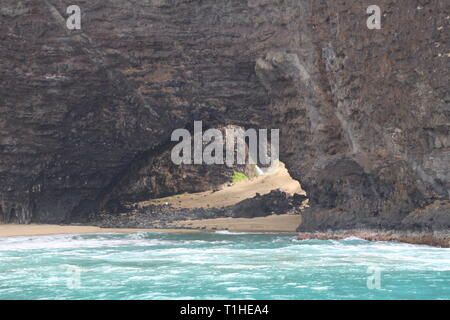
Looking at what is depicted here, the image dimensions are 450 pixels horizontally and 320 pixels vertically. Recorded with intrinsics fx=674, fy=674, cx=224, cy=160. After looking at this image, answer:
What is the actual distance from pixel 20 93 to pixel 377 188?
22489mm

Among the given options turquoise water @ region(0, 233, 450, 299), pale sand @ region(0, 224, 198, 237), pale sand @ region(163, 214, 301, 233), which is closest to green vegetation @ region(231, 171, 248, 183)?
pale sand @ region(163, 214, 301, 233)

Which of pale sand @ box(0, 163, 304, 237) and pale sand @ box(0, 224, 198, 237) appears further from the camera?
pale sand @ box(0, 163, 304, 237)

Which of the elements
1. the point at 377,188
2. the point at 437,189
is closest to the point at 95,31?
the point at 377,188

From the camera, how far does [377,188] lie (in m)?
33.4

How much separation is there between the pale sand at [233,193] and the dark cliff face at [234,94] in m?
4.75

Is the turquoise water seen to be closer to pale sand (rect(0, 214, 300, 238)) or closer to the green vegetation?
pale sand (rect(0, 214, 300, 238))

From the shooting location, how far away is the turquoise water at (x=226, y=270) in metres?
16.9

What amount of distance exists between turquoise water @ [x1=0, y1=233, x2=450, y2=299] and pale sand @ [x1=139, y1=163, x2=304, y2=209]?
18397 millimetres

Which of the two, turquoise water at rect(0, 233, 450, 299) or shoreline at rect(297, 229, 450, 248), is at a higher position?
shoreline at rect(297, 229, 450, 248)

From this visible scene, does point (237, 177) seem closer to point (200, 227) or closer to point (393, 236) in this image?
point (200, 227)

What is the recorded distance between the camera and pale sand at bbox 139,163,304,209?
51094mm

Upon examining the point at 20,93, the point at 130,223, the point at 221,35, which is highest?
the point at 221,35

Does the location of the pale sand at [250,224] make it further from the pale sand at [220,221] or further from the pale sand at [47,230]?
the pale sand at [47,230]
